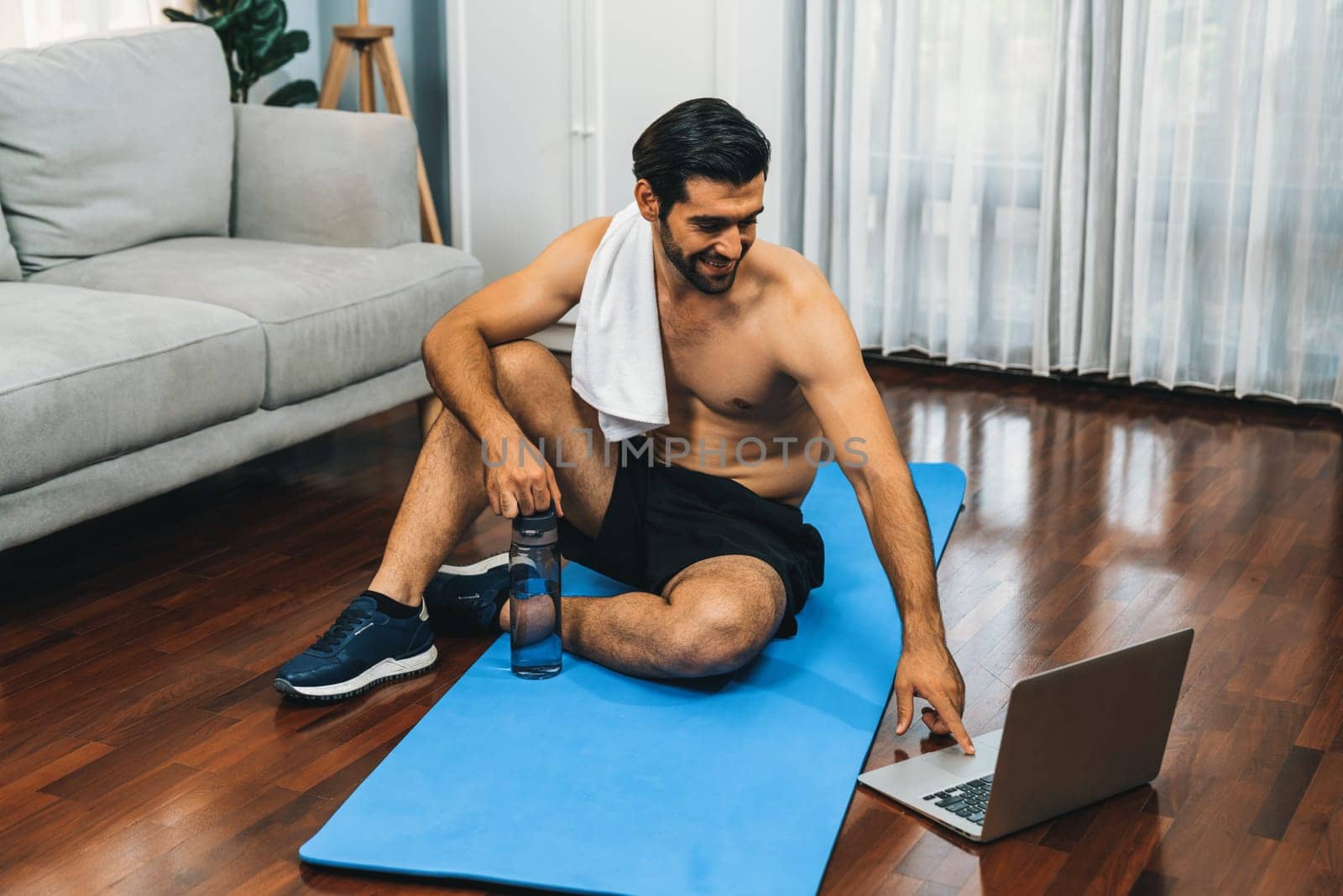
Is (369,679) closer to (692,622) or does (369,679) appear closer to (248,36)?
(692,622)

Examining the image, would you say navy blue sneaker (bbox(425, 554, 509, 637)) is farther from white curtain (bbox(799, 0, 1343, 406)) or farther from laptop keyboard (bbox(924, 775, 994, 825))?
white curtain (bbox(799, 0, 1343, 406))

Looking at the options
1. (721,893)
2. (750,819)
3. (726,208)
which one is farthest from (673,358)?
(721,893)

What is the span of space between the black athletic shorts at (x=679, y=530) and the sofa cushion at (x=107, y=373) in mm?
689

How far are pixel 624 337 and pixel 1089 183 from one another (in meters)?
1.97

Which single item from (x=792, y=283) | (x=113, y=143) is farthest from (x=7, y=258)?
(x=792, y=283)

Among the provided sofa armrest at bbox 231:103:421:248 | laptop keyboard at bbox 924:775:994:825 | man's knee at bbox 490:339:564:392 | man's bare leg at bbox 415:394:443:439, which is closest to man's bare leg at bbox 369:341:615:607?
man's knee at bbox 490:339:564:392

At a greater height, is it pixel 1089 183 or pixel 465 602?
pixel 1089 183

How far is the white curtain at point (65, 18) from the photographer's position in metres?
3.19

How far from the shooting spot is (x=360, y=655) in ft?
6.14

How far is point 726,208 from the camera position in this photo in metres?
1.74

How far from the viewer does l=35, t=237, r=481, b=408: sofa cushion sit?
8.28ft

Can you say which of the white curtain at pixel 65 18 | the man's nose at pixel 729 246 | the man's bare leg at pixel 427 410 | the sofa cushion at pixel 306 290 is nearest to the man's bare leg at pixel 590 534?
the man's nose at pixel 729 246

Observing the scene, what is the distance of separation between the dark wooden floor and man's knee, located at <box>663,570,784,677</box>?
198mm

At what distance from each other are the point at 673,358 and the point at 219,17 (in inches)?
82.8
